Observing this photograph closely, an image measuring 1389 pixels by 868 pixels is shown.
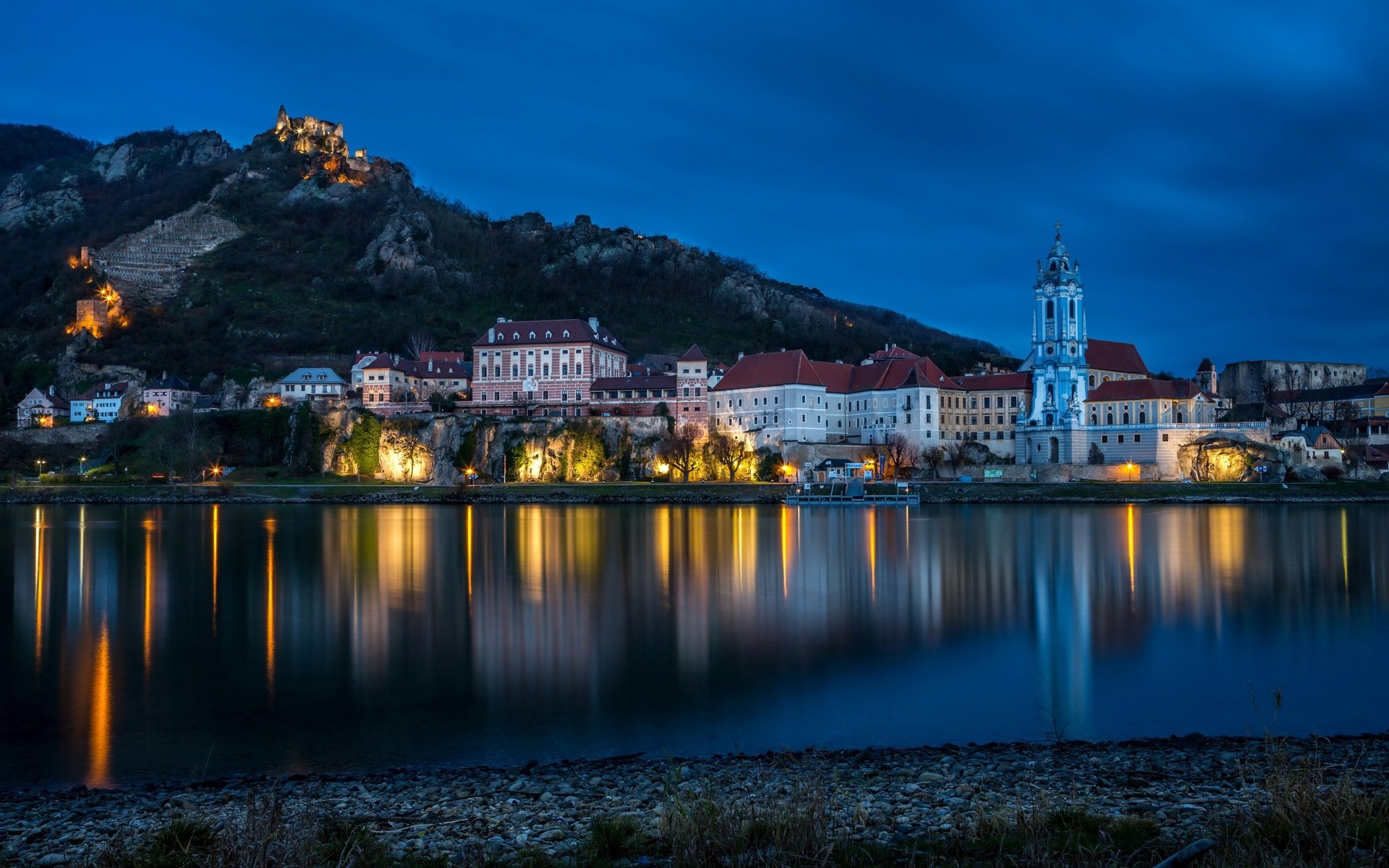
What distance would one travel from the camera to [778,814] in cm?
586

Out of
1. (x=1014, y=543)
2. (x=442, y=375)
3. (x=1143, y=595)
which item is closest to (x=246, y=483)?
(x=442, y=375)

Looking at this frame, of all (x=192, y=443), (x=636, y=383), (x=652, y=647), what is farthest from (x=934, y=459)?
(x=652, y=647)

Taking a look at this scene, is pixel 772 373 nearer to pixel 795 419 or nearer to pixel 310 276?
pixel 795 419

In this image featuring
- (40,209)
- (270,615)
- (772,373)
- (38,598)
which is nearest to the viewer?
(270,615)

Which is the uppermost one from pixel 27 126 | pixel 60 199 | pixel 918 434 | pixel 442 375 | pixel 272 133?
pixel 27 126

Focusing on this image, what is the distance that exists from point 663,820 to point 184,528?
131 ft

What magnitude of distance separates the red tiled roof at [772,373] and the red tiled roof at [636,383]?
3638 mm

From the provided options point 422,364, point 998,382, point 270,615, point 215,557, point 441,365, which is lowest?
point 270,615

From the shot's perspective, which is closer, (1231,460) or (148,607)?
(148,607)

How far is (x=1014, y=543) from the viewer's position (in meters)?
31.5

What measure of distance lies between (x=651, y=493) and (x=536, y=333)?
22056 mm

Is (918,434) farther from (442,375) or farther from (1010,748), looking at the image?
(1010,748)

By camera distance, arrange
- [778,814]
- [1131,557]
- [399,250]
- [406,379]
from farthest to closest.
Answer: [399,250] < [406,379] < [1131,557] < [778,814]

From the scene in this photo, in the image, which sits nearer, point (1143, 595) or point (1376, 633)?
point (1376, 633)
